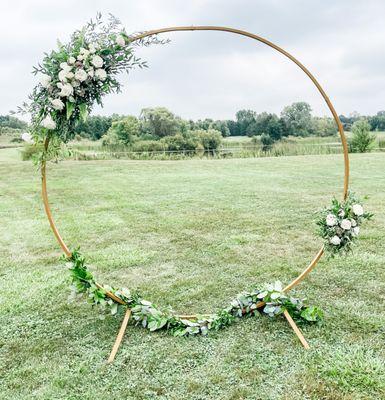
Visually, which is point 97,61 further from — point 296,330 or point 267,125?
point 267,125

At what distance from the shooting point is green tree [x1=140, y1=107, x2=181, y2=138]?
42.4ft

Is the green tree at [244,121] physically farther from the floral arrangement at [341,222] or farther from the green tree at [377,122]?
the green tree at [377,122]

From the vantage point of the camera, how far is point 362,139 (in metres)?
22.5

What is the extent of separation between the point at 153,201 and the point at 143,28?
254 inches

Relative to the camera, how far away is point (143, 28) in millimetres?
3684

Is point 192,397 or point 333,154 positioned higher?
point 333,154

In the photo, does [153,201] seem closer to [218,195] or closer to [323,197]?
[218,195]

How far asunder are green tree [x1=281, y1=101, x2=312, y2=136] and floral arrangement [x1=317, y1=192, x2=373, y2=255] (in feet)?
46.1

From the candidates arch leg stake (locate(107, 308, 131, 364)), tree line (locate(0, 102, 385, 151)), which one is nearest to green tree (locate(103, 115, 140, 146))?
tree line (locate(0, 102, 385, 151))

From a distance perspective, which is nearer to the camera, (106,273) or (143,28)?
(143,28)

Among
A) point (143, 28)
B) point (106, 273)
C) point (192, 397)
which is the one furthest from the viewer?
point (106, 273)

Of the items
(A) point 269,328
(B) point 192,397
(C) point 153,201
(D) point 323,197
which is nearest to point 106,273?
(A) point 269,328

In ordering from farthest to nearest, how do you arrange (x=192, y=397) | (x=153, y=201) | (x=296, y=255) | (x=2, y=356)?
(x=153, y=201) < (x=296, y=255) < (x=2, y=356) < (x=192, y=397)

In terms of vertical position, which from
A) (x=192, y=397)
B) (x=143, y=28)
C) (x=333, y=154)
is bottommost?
(x=192, y=397)
